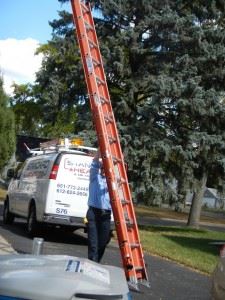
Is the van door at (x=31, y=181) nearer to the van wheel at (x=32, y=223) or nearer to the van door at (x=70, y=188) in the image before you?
the van wheel at (x=32, y=223)

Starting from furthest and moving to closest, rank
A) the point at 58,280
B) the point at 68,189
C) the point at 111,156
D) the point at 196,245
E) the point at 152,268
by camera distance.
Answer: the point at 196,245 < the point at 68,189 < the point at 152,268 < the point at 111,156 < the point at 58,280

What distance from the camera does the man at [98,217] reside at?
8562 millimetres

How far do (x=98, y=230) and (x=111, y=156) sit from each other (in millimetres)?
1063

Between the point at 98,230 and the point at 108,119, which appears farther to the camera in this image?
the point at 108,119

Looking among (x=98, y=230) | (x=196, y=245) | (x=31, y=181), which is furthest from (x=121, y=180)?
(x=196, y=245)

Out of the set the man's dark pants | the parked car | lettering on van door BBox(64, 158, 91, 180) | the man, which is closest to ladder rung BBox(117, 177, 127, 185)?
the man

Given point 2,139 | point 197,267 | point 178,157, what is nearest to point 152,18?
point 178,157

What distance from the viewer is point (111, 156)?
891 centimetres

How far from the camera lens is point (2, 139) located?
3834cm

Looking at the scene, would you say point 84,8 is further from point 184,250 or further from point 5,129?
point 5,129

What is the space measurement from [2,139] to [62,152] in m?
24.3

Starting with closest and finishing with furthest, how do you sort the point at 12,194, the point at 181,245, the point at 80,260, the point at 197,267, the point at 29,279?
1. the point at 29,279
2. the point at 80,260
3. the point at 197,267
4. the point at 181,245
5. the point at 12,194

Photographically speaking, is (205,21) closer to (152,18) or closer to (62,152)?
(152,18)

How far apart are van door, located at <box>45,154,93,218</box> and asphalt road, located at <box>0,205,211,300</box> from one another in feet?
2.51
